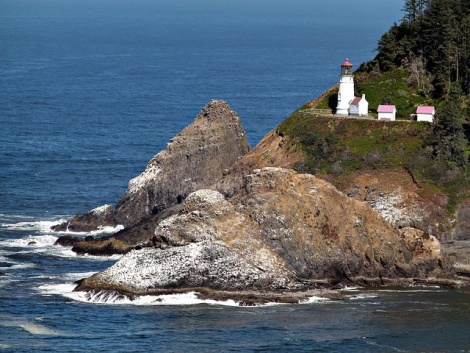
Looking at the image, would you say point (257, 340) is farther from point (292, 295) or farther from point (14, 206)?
point (14, 206)

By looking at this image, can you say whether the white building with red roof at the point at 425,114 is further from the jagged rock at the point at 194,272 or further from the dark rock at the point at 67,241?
the dark rock at the point at 67,241

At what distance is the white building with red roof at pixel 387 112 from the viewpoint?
109188 mm

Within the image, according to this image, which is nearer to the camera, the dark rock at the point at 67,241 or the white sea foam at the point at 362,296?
the white sea foam at the point at 362,296

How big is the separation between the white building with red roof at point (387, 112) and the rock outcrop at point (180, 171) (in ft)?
38.3

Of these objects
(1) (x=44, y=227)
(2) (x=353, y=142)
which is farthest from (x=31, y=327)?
(2) (x=353, y=142)

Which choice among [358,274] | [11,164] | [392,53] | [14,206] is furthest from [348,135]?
[11,164]

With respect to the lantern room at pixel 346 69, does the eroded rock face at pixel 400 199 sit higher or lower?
lower

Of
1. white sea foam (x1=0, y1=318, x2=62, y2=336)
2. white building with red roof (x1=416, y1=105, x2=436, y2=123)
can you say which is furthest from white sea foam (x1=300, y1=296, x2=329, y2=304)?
white building with red roof (x1=416, y1=105, x2=436, y2=123)

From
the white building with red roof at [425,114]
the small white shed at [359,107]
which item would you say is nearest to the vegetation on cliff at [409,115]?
→ the white building with red roof at [425,114]

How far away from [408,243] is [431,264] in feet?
6.83

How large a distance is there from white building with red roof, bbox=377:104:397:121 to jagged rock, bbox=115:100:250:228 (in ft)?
38.8

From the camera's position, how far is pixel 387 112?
109m

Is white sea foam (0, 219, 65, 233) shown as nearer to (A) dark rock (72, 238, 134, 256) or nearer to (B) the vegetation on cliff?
(A) dark rock (72, 238, 134, 256)

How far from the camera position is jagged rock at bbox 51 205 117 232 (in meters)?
106
